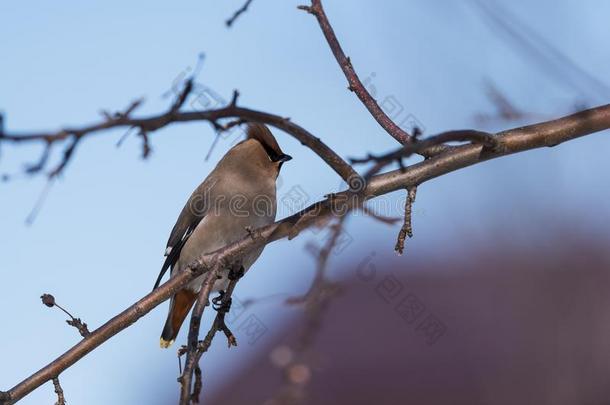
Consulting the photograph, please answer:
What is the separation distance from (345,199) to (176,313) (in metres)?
2.40

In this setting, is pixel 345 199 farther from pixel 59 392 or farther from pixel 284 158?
pixel 284 158

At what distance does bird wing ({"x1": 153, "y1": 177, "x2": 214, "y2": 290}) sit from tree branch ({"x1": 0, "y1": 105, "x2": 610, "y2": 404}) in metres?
1.71

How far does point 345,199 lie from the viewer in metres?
2.60

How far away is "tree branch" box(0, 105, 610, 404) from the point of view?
2.58 m

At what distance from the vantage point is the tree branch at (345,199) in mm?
2584

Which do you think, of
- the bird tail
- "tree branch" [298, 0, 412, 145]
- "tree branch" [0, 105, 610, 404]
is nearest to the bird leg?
"tree branch" [0, 105, 610, 404]

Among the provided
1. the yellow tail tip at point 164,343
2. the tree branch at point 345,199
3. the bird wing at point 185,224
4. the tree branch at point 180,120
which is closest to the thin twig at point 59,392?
the tree branch at point 345,199

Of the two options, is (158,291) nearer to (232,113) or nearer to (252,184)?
(232,113)

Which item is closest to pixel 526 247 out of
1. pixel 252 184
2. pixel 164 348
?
pixel 252 184

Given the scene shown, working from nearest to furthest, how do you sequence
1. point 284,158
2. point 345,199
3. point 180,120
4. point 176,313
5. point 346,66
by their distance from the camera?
point 180,120 → point 345,199 → point 346,66 → point 176,313 → point 284,158

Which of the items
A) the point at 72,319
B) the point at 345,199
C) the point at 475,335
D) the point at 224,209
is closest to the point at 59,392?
the point at 72,319

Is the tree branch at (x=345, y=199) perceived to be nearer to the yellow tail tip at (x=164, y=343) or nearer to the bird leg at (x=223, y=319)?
the bird leg at (x=223, y=319)

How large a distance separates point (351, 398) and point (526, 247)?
2.87 m

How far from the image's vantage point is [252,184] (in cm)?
486
